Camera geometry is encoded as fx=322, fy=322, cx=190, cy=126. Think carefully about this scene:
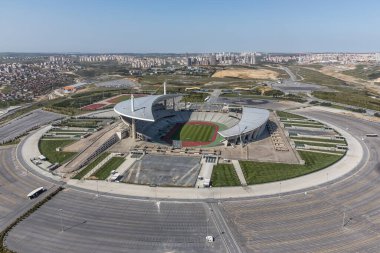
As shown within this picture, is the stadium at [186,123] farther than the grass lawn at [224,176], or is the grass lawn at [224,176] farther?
the stadium at [186,123]

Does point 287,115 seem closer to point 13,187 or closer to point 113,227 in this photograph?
point 113,227

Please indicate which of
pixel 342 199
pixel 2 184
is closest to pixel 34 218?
pixel 2 184

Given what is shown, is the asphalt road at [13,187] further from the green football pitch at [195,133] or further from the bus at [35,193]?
the green football pitch at [195,133]

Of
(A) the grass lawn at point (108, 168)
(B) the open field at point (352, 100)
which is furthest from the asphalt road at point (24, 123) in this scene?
(B) the open field at point (352, 100)

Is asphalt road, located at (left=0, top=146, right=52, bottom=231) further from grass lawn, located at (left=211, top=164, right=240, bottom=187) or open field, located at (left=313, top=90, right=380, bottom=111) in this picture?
open field, located at (left=313, top=90, right=380, bottom=111)

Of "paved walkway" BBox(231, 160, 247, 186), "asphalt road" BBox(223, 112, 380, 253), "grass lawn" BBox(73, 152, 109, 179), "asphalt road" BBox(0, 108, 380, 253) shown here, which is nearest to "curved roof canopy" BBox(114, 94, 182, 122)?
"grass lawn" BBox(73, 152, 109, 179)

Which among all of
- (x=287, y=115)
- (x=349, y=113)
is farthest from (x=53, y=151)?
(x=349, y=113)
